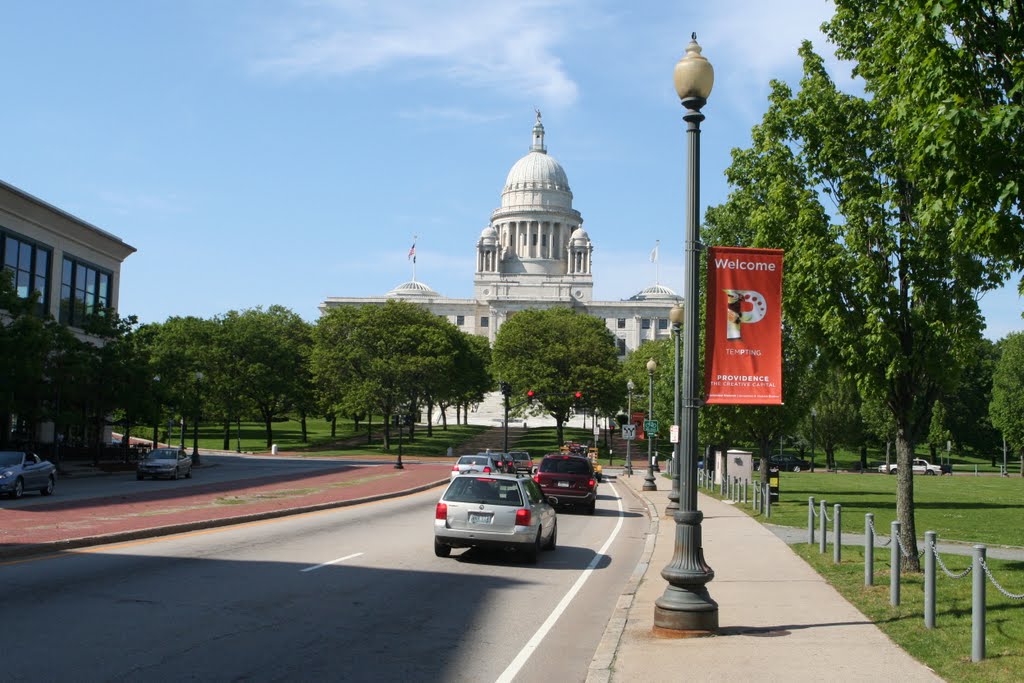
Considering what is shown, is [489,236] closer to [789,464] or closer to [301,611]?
[789,464]

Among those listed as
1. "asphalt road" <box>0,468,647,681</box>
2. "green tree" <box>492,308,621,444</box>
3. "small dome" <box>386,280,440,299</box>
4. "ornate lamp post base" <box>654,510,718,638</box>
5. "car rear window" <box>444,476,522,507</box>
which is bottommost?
"asphalt road" <box>0,468,647,681</box>

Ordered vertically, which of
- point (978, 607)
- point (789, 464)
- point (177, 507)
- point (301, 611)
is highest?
point (978, 607)

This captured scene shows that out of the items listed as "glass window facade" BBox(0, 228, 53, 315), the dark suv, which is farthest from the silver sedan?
"glass window facade" BBox(0, 228, 53, 315)

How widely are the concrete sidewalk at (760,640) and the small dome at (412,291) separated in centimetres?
16514

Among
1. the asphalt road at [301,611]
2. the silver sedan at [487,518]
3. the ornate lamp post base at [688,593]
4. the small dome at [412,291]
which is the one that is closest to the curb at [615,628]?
the asphalt road at [301,611]

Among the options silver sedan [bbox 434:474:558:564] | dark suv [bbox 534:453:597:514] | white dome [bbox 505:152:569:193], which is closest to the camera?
silver sedan [bbox 434:474:558:564]

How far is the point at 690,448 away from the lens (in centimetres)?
1045

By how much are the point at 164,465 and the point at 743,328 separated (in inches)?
1415

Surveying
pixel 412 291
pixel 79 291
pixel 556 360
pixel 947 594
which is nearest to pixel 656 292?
pixel 412 291

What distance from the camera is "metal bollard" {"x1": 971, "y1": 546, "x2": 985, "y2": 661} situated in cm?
896

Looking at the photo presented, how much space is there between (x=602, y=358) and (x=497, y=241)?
9161 cm

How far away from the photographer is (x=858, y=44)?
54.6 ft

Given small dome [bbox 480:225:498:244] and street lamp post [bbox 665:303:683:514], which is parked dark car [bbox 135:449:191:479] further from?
small dome [bbox 480:225:498:244]

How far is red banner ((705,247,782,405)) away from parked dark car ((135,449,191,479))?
117 feet
